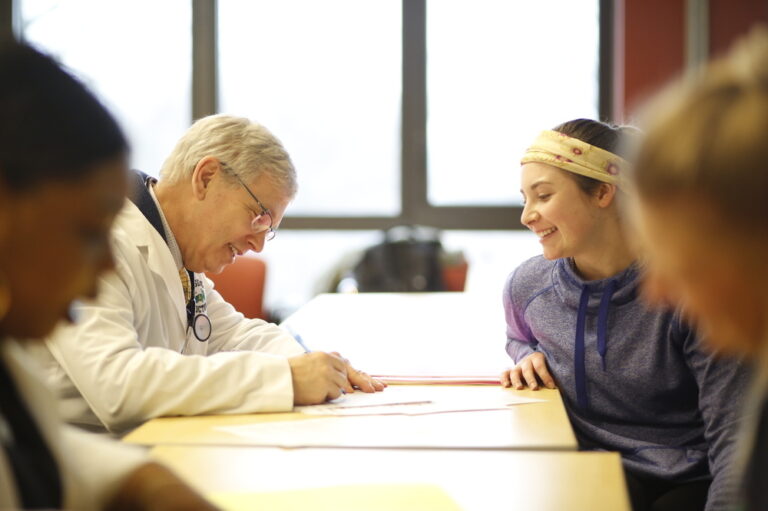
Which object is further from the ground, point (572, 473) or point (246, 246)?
point (246, 246)

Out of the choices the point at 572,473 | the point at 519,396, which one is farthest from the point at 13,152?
the point at 519,396

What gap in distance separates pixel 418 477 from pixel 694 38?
15.7ft

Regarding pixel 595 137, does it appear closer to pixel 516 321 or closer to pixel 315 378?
pixel 516 321

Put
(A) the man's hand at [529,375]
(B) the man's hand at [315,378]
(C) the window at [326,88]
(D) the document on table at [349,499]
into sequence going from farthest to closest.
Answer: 1. (C) the window at [326,88]
2. (A) the man's hand at [529,375]
3. (B) the man's hand at [315,378]
4. (D) the document on table at [349,499]

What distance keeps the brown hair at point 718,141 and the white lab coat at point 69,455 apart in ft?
2.24

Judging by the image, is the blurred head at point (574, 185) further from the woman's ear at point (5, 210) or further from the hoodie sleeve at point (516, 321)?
the woman's ear at point (5, 210)

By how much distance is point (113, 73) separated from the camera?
19.8 ft

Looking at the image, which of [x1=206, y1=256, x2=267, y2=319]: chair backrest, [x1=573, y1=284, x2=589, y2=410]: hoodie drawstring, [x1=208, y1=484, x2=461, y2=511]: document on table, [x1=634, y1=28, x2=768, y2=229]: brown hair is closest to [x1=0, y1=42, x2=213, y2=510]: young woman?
[x1=208, y1=484, x2=461, y2=511]: document on table

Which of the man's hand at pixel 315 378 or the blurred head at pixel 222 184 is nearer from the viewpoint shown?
the man's hand at pixel 315 378

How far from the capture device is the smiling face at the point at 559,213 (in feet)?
6.82

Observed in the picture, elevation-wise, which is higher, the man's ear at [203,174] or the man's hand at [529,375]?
the man's ear at [203,174]

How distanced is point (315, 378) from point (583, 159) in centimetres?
84

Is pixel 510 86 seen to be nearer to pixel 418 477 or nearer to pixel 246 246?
pixel 246 246

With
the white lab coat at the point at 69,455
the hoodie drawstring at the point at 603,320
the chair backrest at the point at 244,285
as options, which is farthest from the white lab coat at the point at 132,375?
the chair backrest at the point at 244,285
